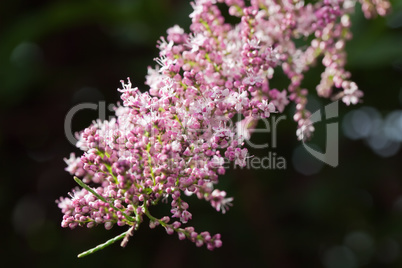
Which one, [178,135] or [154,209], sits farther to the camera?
[154,209]

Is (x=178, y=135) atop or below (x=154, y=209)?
atop

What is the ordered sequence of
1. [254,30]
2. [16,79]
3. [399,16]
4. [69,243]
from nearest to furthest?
[254,30] → [399,16] → [16,79] → [69,243]

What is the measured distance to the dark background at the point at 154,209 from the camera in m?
3.98

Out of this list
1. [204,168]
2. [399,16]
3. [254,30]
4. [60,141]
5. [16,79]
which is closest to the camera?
[204,168]

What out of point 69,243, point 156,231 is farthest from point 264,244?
point 69,243

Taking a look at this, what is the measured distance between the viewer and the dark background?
3.98 meters

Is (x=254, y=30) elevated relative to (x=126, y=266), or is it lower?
elevated

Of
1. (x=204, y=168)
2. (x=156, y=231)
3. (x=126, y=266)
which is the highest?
(x=204, y=168)

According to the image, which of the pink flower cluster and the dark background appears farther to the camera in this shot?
the dark background

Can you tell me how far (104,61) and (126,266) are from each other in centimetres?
191

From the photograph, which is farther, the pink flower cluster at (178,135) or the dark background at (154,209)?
the dark background at (154,209)

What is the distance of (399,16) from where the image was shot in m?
3.53

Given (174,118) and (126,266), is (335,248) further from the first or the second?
(174,118)

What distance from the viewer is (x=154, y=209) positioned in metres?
3.93
